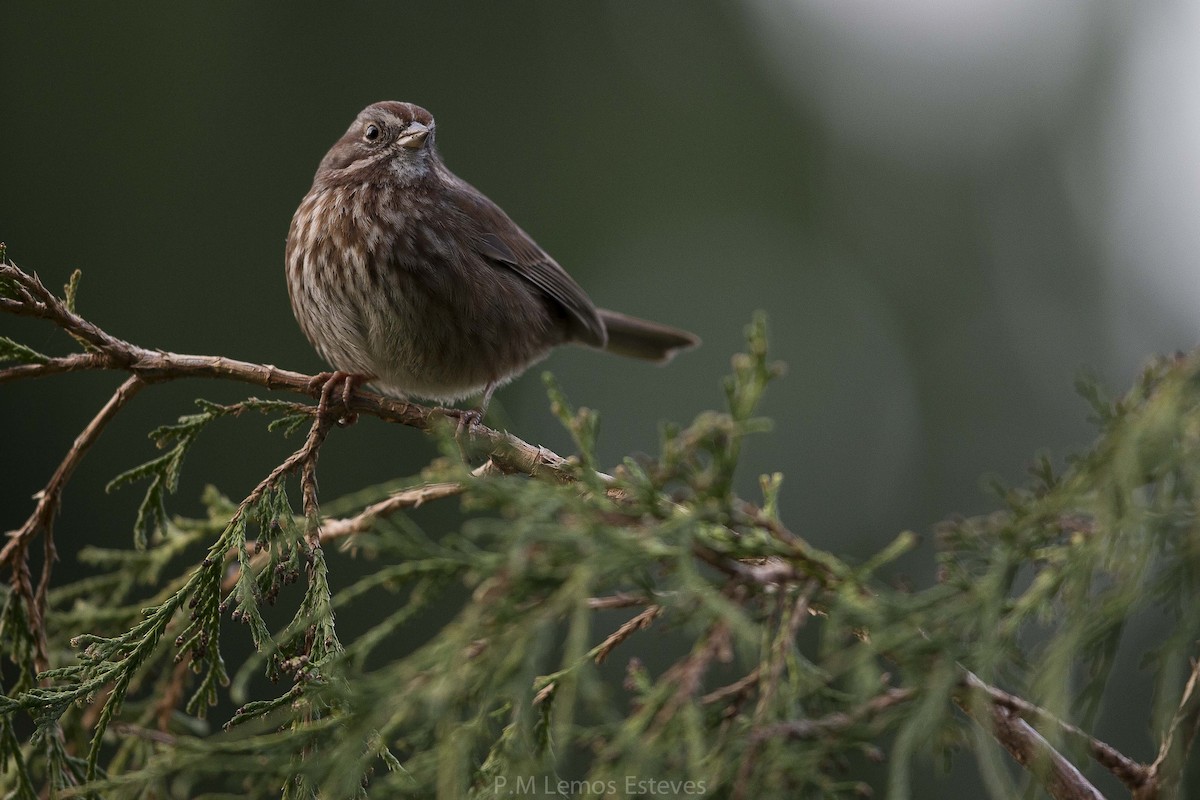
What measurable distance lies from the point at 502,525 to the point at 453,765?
12.4 inches

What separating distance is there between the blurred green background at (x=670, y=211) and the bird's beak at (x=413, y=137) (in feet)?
6.40

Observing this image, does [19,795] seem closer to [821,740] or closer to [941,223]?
[821,740]

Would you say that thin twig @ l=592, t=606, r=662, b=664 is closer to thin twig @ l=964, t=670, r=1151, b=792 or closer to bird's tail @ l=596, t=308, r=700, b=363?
thin twig @ l=964, t=670, r=1151, b=792

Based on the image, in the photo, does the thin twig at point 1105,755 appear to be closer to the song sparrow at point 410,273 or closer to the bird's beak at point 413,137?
the song sparrow at point 410,273

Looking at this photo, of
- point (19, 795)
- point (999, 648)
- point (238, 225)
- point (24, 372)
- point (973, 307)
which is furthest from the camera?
point (973, 307)

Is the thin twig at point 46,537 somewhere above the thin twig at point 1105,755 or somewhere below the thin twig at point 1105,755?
below

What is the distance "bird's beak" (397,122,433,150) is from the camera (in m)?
4.03

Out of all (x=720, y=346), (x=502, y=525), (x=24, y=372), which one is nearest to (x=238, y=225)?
(x=720, y=346)

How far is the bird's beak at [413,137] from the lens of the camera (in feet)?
13.2

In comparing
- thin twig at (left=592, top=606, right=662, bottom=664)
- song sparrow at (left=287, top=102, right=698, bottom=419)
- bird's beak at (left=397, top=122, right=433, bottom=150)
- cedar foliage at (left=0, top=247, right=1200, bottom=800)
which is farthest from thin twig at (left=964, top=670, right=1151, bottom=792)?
bird's beak at (left=397, top=122, right=433, bottom=150)

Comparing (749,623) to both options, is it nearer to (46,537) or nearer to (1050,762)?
(1050,762)

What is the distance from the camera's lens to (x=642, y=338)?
494 cm

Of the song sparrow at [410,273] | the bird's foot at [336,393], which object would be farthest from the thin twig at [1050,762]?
the song sparrow at [410,273]

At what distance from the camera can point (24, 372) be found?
233 cm
